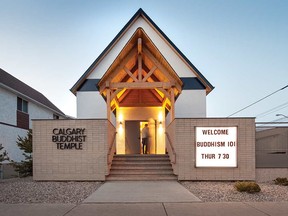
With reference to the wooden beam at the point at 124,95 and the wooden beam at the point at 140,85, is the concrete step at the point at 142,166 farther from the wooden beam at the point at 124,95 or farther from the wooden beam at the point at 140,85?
the wooden beam at the point at 124,95

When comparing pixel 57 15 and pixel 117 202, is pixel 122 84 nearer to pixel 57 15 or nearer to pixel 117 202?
pixel 117 202

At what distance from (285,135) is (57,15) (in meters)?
20.7

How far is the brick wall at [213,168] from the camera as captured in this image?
1158 centimetres

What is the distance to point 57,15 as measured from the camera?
24531mm

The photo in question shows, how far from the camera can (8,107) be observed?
1995 centimetres

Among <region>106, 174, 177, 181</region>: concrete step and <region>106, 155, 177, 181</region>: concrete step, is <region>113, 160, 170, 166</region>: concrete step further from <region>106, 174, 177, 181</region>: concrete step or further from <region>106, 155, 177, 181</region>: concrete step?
<region>106, 174, 177, 181</region>: concrete step

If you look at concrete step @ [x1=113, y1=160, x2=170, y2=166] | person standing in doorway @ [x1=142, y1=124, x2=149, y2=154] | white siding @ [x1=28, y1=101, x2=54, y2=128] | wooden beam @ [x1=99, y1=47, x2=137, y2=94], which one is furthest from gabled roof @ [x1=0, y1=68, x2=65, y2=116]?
concrete step @ [x1=113, y1=160, x2=170, y2=166]

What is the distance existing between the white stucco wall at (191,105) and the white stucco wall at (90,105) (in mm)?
4436

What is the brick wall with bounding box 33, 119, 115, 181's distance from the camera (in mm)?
11711

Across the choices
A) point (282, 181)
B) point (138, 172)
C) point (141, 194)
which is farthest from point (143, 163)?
point (282, 181)

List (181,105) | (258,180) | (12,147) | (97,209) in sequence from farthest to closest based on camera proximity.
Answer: (12,147) < (181,105) < (258,180) < (97,209)

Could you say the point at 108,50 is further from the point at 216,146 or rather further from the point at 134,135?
the point at 216,146

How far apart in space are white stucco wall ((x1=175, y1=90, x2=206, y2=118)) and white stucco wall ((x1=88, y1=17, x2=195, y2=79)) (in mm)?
1357

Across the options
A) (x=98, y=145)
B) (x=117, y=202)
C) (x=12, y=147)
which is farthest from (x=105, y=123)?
(x=12, y=147)
